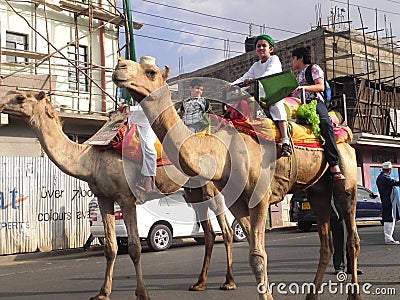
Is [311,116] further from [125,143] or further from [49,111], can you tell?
[49,111]

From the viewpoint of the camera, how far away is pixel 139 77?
480 cm

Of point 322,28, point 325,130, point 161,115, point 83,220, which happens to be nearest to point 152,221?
point 83,220

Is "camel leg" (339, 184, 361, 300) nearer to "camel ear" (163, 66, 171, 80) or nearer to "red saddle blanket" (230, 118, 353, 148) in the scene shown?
"red saddle blanket" (230, 118, 353, 148)

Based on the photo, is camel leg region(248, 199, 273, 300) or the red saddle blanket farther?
the red saddle blanket

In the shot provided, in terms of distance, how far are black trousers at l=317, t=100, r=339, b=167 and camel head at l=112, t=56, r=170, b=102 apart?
8.44 feet

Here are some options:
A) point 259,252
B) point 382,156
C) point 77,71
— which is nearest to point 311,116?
point 259,252

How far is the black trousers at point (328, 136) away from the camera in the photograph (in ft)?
21.9

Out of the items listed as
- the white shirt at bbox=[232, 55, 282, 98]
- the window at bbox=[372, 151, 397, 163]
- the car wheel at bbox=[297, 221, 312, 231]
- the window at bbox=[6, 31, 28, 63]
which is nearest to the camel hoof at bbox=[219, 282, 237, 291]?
the white shirt at bbox=[232, 55, 282, 98]

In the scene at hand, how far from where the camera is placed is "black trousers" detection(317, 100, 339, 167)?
6.69 meters

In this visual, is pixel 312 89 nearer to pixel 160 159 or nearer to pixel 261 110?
pixel 261 110

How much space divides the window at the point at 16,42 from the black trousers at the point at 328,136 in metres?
16.9

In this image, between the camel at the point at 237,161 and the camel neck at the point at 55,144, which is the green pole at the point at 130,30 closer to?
the camel neck at the point at 55,144

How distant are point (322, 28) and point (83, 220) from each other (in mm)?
18464

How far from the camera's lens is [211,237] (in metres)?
8.80
